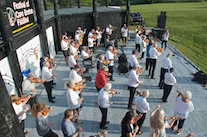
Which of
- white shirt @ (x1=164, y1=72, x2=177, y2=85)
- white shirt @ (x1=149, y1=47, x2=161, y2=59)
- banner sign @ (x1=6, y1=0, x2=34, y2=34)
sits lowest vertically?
white shirt @ (x1=164, y1=72, x2=177, y2=85)

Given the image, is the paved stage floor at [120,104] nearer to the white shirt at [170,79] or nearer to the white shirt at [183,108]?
the white shirt at [183,108]

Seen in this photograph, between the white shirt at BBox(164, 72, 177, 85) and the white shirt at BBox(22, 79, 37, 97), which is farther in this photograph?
the white shirt at BBox(164, 72, 177, 85)

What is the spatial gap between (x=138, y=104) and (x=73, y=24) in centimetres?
988

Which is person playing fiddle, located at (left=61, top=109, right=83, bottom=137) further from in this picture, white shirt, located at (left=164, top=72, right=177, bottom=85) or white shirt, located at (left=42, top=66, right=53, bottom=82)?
white shirt, located at (left=164, top=72, right=177, bottom=85)

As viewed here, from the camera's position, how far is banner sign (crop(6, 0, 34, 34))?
17.3 ft

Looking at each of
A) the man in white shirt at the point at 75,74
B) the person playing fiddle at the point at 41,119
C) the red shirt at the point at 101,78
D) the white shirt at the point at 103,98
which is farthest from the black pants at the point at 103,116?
the person playing fiddle at the point at 41,119

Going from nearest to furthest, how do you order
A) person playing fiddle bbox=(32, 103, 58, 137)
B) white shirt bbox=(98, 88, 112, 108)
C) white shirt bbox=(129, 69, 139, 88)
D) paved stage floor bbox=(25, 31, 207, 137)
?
person playing fiddle bbox=(32, 103, 58, 137)
white shirt bbox=(98, 88, 112, 108)
paved stage floor bbox=(25, 31, 207, 137)
white shirt bbox=(129, 69, 139, 88)

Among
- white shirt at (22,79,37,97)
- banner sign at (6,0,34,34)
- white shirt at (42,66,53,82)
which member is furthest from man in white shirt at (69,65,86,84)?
banner sign at (6,0,34,34)

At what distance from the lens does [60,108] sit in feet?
19.2

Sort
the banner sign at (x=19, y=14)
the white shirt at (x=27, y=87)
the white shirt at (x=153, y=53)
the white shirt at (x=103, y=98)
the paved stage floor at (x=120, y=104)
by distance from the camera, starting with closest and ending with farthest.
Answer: the white shirt at (x=103, y=98), the white shirt at (x=27, y=87), the paved stage floor at (x=120, y=104), the banner sign at (x=19, y=14), the white shirt at (x=153, y=53)

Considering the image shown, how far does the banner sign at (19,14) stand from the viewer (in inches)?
207

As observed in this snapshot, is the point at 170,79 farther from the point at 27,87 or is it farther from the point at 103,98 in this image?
the point at 27,87

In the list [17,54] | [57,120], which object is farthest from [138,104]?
[17,54]

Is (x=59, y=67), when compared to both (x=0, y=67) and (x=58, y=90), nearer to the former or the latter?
(x=58, y=90)
